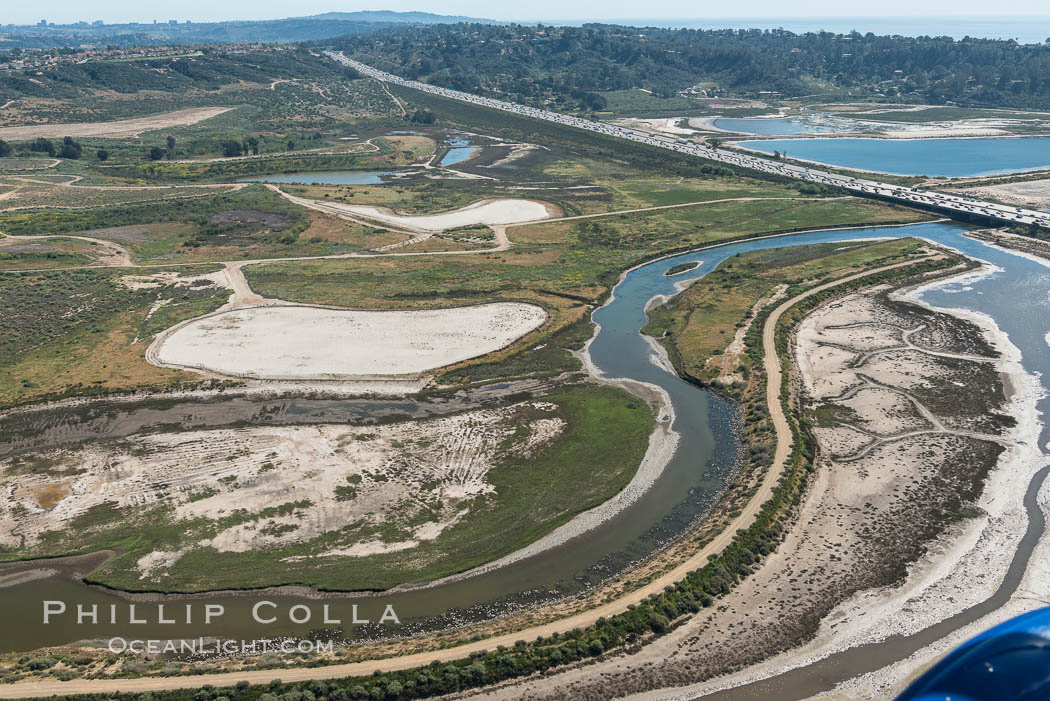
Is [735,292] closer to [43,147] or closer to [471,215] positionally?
[471,215]

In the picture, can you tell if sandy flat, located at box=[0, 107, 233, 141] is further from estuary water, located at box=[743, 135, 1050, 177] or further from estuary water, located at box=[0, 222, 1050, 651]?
estuary water, located at box=[0, 222, 1050, 651]

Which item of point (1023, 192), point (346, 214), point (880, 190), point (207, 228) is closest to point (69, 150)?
point (207, 228)

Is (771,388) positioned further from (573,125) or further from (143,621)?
(573,125)

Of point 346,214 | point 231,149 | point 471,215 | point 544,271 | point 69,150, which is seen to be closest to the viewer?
point 544,271

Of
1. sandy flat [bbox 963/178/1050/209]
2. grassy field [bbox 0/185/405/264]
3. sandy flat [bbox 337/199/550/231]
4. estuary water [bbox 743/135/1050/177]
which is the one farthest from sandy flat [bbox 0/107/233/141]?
sandy flat [bbox 963/178/1050/209]

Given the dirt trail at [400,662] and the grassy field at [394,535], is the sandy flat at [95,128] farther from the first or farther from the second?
the dirt trail at [400,662]

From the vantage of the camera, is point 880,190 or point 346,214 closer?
point 346,214

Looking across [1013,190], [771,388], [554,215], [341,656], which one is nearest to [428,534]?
[341,656]
